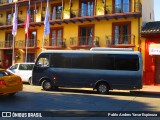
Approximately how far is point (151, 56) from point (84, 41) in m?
6.53

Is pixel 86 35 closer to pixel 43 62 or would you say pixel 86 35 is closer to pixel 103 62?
pixel 43 62

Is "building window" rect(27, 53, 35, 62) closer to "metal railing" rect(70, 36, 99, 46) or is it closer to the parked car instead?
"metal railing" rect(70, 36, 99, 46)

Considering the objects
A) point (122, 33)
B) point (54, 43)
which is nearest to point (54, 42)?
point (54, 43)

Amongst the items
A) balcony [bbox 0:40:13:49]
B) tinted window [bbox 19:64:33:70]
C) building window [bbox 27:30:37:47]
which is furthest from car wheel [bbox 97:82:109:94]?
balcony [bbox 0:40:13:49]

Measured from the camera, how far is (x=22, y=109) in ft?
35.7

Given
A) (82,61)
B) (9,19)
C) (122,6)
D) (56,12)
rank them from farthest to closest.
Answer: (9,19)
(56,12)
(122,6)
(82,61)

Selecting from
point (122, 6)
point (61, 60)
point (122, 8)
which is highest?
point (122, 6)

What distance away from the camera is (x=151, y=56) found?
935 inches

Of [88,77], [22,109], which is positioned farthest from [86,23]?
[22,109]

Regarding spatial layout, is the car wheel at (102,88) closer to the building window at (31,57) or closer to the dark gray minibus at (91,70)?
the dark gray minibus at (91,70)

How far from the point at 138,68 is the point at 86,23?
456 inches

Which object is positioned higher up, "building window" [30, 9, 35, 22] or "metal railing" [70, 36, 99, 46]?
"building window" [30, 9, 35, 22]

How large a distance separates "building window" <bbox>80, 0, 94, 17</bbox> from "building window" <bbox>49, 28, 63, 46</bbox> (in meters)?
3.04

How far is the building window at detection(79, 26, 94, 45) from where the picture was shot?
88.1 ft
